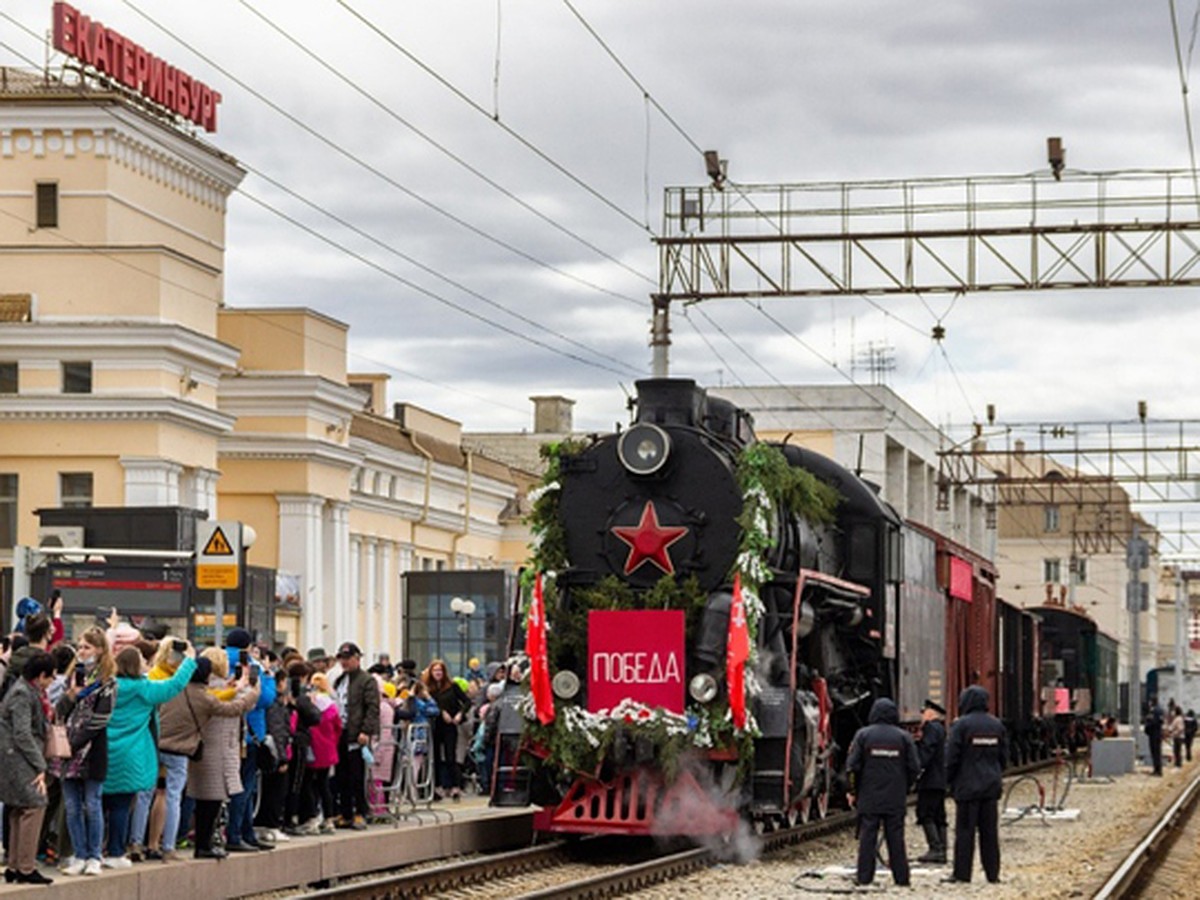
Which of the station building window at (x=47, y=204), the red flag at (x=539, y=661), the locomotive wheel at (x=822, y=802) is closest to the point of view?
the red flag at (x=539, y=661)

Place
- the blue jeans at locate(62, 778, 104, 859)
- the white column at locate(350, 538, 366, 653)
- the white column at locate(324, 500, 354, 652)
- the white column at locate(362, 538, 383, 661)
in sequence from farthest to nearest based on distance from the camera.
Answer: the white column at locate(362, 538, 383, 661) < the white column at locate(350, 538, 366, 653) < the white column at locate(324, 500, 354, 652) < the blue jeans at locate(62, 778, 104, 859)

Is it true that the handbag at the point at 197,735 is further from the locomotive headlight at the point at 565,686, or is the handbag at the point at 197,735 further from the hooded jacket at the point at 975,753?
the hooded jacket at the point at 975,753

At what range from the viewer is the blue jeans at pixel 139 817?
17.3m

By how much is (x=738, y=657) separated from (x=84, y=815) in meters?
6.41

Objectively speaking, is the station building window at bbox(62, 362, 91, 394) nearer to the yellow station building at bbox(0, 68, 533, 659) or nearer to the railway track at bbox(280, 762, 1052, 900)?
the yellow station building at bbox(0, 68, 533, 659)

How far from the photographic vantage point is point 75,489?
45188 millimetres

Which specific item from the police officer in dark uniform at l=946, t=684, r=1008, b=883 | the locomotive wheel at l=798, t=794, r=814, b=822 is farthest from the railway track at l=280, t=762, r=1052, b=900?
the police officer in dark uniform at l=946, t=684, r=1008, b=883

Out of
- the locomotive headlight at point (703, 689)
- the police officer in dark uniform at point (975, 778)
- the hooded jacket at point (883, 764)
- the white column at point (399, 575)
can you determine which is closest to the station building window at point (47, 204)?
the white column at point (399, 575)

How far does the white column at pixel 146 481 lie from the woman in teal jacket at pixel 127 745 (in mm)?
27742

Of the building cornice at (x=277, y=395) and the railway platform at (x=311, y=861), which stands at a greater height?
the building cornice at (x=277, y=395)

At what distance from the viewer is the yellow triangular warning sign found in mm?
22219

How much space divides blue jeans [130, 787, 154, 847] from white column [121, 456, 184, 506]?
89.2 feet

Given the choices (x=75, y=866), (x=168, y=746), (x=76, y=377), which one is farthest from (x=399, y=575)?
(x=75, y=866)

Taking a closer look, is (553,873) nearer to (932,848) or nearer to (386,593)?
(932,848)
